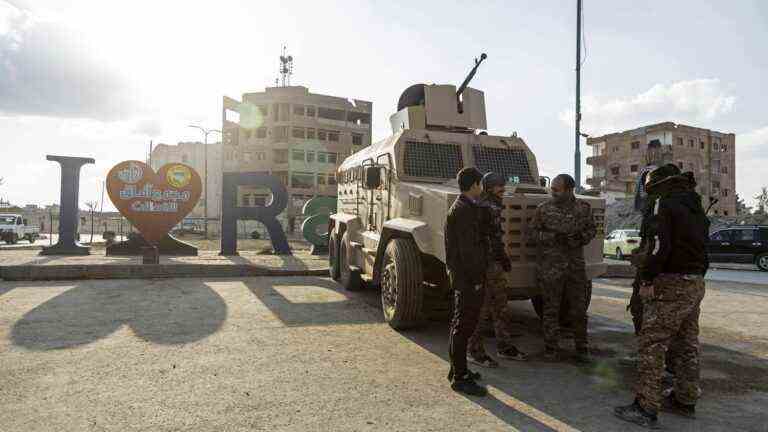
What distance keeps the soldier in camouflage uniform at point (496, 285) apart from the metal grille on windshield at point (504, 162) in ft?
6.90

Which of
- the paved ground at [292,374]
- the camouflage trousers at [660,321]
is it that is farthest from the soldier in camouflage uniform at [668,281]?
the paved ground at [292,374]

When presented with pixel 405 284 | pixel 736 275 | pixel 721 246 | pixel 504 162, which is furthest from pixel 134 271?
pixel 721 246

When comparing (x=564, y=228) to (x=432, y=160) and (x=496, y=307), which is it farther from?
(x=432, y=160)

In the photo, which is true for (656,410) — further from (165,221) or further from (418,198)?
(165,221)

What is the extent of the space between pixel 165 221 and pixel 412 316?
9.58 m

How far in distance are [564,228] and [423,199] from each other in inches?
61.9

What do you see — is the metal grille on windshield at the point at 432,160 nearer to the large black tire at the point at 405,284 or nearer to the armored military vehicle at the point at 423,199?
the armored military vehicle at the point at 423,199

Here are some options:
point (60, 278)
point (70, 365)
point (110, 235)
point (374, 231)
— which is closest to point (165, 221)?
point (60, 278)

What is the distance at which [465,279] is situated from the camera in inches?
157

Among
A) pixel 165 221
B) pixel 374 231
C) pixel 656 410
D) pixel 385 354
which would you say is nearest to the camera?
pixel 656 410

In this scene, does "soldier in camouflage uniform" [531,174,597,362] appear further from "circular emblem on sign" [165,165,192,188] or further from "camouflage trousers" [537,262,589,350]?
"circular emblem on sign" [165,165,192,188]

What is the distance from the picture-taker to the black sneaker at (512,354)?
16.2 feet

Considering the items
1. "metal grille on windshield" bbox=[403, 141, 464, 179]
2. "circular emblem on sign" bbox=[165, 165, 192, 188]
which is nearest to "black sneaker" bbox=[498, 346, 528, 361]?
"metal grille on windshield" bbox=[403, 141, 464, 179]

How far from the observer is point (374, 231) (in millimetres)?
7273
